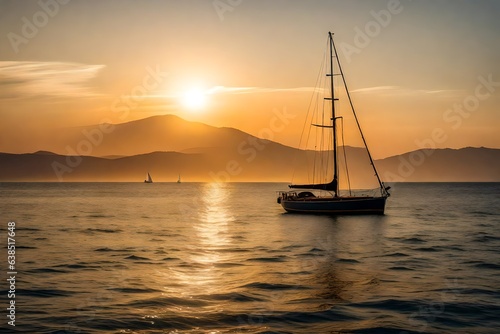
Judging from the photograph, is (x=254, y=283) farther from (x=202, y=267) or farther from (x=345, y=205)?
(x=345, y=205)

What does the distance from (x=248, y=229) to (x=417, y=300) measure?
125ft

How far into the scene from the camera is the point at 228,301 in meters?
22.5

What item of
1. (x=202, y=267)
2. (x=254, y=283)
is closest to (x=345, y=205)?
(x=202, y=267)

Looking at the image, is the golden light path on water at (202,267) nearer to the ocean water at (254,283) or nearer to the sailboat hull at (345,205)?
the ocean water at (254,283)

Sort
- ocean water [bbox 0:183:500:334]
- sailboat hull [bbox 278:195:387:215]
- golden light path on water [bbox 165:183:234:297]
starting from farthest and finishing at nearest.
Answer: sailboat hull [bbox 278:195:387:215] < golden light path on water [bbox 165:183:234:297] < ocean water [bbox 0:183:500:334]

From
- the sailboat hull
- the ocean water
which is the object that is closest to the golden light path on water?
the ocean water

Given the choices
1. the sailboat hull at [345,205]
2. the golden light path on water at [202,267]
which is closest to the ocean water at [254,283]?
the golden light path on water at [202,267]

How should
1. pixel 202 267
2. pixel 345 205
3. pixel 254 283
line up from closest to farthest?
1. pixel 254 283
2. pixel 202 267
3. pixel 345 205

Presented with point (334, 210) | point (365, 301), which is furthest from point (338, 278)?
point (334, 210)

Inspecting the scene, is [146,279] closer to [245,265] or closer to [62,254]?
[245,265]

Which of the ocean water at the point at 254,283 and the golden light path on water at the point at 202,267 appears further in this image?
the golden light path on water at the point at 202,267

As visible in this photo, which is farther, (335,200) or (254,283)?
(335,200)

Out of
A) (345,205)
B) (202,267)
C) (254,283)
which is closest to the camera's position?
(254,283)

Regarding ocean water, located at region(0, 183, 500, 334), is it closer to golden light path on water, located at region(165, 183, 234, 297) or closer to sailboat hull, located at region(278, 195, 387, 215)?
golden light path on water, located at region(165, 183, 234, 297)
